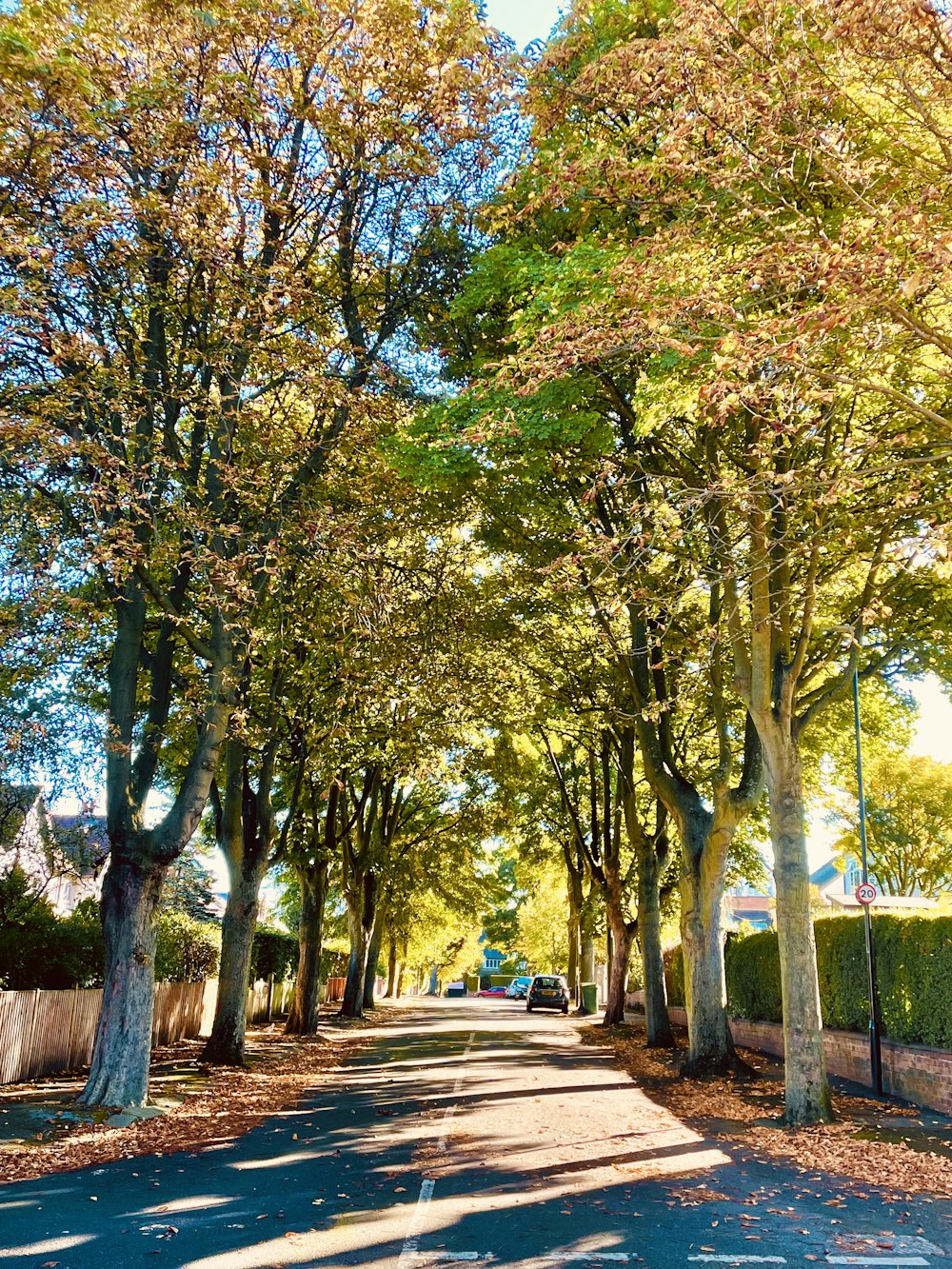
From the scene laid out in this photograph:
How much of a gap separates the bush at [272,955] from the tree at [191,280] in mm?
20958

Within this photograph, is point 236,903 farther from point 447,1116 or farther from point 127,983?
point 447,1116

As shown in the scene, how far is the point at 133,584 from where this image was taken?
14375 mm

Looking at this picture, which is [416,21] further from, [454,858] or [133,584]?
[454,858]

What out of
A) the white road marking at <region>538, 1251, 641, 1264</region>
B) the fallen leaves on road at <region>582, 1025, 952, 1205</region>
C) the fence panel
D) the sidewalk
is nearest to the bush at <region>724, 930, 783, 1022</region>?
the fallen leaves on road at <region>582, 1025, 952, 1205</region>

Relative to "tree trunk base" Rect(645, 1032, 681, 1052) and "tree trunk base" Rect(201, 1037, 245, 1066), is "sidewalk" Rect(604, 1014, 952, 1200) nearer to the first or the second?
"tree trunk base" Rect(645, 1032, 681, 1052)

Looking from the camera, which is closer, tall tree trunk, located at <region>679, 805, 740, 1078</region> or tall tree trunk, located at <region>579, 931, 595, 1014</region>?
tall tree trunk, located at <region>679, 805, 740, 1078</region>

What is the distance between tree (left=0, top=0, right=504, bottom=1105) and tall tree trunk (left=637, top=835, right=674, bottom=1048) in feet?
45.5

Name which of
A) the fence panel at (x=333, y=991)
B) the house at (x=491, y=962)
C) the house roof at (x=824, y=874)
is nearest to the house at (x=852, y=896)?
the house roof at (x=824, y=874)

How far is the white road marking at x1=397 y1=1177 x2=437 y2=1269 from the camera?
21.4 feet

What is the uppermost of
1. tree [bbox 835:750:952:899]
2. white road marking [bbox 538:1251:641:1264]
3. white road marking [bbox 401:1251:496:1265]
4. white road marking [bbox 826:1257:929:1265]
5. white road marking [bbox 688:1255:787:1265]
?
tree [bbox 835:750:952:899]

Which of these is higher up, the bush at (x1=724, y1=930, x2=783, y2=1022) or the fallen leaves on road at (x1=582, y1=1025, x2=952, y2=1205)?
the bush at (x1=724, y1=930, x2=783, y2=1022)

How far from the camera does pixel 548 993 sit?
49688 millimetres

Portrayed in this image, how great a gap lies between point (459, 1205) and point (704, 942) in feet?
34.3

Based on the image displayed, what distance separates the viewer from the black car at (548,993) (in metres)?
49.5
